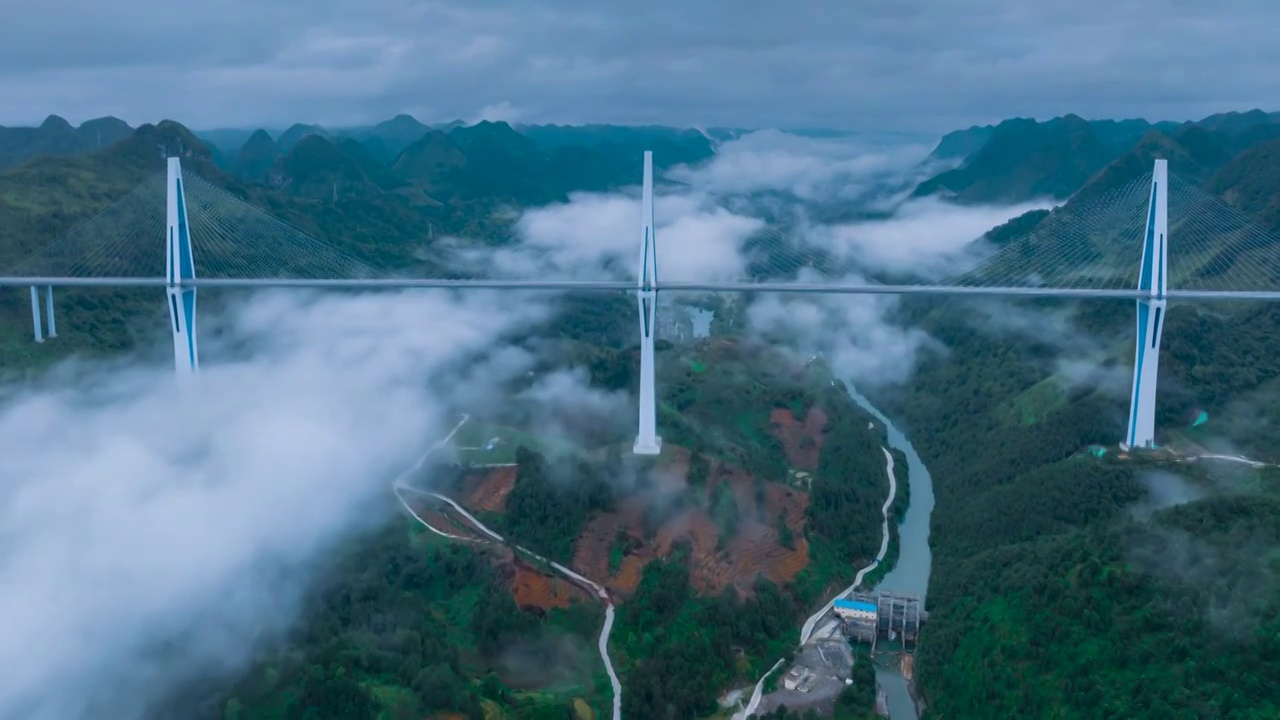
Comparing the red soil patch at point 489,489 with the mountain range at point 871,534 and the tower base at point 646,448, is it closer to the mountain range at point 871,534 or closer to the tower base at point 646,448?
the mountain range at point 871,534

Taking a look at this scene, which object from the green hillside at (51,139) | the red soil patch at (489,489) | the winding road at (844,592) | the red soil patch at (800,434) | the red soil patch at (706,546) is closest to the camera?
the winding road at (844,592)

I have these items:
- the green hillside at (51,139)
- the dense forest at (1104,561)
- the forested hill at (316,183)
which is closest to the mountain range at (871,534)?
the dense forest at (1104,561)

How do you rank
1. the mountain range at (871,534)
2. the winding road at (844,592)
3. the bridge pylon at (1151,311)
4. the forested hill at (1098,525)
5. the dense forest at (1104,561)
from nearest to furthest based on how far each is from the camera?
1. the dense forest at (1104,561)
2. the forested hill at (1098,525)
3. the mountain range at (871,534)
4. the winding road at (844,592)
5. the bridge pylon at (1151,311)

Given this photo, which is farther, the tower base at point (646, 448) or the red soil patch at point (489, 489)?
the tower base at point (646, 448)

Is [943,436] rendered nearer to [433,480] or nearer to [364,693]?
[433,480]

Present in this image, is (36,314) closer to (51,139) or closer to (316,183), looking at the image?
(316,183)


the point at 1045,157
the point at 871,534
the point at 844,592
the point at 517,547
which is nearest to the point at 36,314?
the point at 517,547
